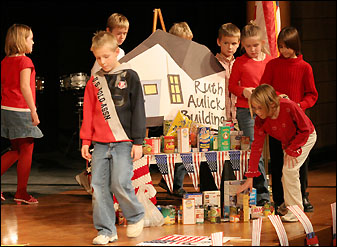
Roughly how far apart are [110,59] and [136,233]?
113 centimetres

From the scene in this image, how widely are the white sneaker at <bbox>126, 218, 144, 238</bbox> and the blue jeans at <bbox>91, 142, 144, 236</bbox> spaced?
101 mm

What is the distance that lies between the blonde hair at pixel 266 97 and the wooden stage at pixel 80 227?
0.84 metres

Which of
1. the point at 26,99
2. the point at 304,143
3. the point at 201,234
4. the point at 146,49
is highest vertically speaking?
the point at 146,49

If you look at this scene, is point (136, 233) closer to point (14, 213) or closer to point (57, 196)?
point (14, 213)

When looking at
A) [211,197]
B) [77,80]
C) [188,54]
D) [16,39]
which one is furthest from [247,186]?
[77,80]

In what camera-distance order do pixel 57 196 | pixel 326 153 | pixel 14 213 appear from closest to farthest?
pixel 14 213 → pixel 57 196 → pixel 326 153

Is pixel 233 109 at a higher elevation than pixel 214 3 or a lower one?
lower

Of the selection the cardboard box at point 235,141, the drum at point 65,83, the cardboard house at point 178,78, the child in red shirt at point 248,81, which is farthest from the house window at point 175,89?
the drum at point 65,83

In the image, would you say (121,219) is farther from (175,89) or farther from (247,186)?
(175,89)

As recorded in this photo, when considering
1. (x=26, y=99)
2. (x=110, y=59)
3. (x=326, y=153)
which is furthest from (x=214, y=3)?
(x=110, y=59)

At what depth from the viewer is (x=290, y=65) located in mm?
5238

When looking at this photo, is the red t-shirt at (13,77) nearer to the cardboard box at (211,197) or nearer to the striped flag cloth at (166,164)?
the striped flag cloth at (166,164)

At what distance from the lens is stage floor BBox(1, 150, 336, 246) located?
4.55m

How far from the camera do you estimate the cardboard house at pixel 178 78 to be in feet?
18.0
